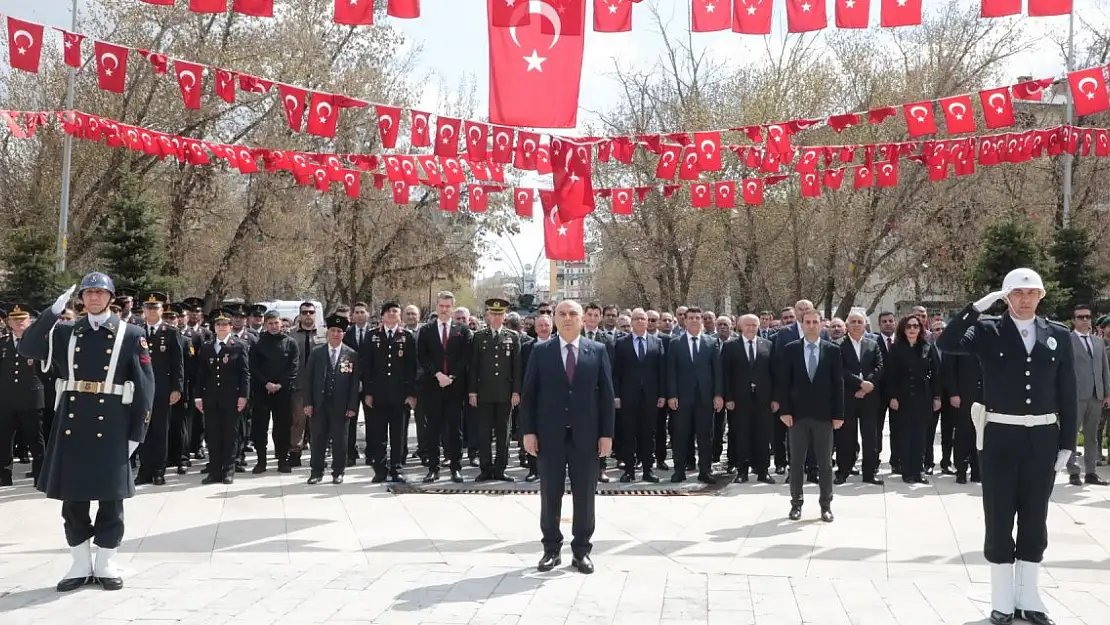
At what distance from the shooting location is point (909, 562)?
7.18 m

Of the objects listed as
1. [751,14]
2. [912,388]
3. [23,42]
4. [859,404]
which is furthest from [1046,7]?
[23,42]

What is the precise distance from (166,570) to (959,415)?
8560mm

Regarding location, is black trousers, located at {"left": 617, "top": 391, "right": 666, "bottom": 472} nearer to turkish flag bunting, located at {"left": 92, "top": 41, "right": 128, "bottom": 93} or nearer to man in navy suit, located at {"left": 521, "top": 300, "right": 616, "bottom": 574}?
man in navy suit, located at {"left": 521, "top": 300, "right": 616, "bottom": 574}

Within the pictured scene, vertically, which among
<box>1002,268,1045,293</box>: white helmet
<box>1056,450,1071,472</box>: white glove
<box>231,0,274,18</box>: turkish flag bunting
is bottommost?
<box>1056,450,1071,472</box>: white glove

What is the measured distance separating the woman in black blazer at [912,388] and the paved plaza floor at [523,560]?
2.19 feet

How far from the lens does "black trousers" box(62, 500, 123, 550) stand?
6.24 m

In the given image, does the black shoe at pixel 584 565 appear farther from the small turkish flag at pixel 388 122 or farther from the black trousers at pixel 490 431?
the small turkish flag at pixel 388 122

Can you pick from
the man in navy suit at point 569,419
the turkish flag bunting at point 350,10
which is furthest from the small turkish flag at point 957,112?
the turkish flag bunting at point 350,10

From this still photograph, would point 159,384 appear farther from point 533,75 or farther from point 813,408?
point 813,408

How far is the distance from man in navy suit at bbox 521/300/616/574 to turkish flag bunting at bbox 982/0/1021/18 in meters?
4.40

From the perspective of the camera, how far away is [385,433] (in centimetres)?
1105

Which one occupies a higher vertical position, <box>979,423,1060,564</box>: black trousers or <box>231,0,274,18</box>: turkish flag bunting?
Result: <box>231,0,274,18</box>: turkish flag bunting

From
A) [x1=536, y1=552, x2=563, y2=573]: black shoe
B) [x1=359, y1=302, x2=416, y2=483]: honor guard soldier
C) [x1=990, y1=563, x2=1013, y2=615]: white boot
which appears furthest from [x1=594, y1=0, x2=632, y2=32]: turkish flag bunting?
[x1=990, y1=563, x2=1013, y2=615]: white boot

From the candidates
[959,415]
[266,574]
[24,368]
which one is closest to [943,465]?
[959,415]
